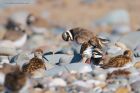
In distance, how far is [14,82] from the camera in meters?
5.92

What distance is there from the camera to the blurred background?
13.3 metres

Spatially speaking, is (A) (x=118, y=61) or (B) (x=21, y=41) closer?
(A) (x=118, y=61)

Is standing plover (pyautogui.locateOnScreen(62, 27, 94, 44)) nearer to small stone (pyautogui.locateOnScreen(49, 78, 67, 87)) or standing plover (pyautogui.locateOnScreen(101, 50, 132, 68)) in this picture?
standing plover (pyautogui.locateOnScreen(101, 50, 132, 68))

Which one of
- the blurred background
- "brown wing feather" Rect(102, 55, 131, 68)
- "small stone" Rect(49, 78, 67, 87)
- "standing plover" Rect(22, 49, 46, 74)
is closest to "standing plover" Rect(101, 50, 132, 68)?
"brown wing feather" Rect(102, 55, 131, 68)

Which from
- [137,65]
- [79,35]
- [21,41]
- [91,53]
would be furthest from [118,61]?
[21,41]

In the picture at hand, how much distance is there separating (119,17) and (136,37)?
5.33 metres

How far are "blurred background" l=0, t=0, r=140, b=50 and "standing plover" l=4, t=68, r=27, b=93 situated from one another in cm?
648

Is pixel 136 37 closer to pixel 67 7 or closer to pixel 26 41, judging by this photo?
pixel 26 41

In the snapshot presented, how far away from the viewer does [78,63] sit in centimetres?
714

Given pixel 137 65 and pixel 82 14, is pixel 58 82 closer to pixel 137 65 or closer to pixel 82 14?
pixel 137 65

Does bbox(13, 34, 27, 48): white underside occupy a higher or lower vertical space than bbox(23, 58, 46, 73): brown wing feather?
lower

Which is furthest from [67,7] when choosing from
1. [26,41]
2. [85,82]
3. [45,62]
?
[85,82]

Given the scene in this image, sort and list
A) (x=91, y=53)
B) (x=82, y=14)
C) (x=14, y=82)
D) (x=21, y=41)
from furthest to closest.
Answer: (x=82, y=14) < (x=21, y=41) < (x=91, y=53) < (x=14, y=82)

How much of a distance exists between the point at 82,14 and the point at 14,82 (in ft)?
26.9
